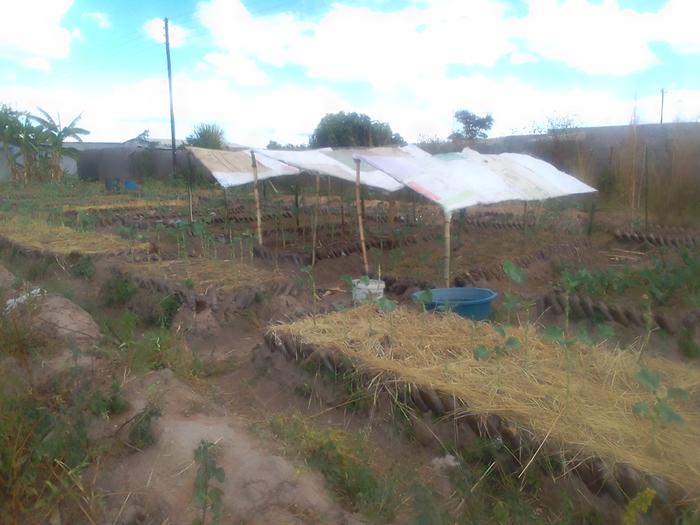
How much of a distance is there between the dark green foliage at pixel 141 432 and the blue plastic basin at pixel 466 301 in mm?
2433

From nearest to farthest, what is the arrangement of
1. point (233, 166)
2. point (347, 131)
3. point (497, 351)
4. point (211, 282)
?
1. point (497, 351)
2. point (211, 282)
3. point (233, 166)
4. point (347, 131)

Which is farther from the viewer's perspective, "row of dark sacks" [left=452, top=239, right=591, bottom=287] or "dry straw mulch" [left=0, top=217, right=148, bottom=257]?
"dry straw mulch" [left=0, top=217, right=148, bottom=257]

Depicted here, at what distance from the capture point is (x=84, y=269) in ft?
24.6

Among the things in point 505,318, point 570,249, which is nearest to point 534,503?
point 505,318

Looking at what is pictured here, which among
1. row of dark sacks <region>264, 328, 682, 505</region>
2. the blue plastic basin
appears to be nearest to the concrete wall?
the blue plastic basin

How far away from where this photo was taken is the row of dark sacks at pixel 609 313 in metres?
5.09

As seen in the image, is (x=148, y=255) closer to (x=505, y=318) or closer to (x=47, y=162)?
(x=505, y=318)

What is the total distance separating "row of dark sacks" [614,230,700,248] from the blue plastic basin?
557cm

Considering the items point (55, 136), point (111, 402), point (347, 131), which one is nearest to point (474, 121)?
point (347, 131)

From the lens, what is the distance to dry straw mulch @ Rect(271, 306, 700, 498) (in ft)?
9.32

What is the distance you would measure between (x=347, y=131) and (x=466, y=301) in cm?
1679

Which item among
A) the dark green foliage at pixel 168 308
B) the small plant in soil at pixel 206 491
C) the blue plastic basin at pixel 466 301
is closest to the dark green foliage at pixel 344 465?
the small plant in soil at pixel 206 491

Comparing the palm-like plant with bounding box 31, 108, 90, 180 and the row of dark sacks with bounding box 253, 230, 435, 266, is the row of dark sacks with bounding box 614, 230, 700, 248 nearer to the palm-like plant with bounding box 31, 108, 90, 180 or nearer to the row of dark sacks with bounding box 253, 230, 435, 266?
the row of dark sacks with bounding box 253, 230, 435, 266

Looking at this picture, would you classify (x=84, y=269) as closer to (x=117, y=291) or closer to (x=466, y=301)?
(x=117, y=291)
